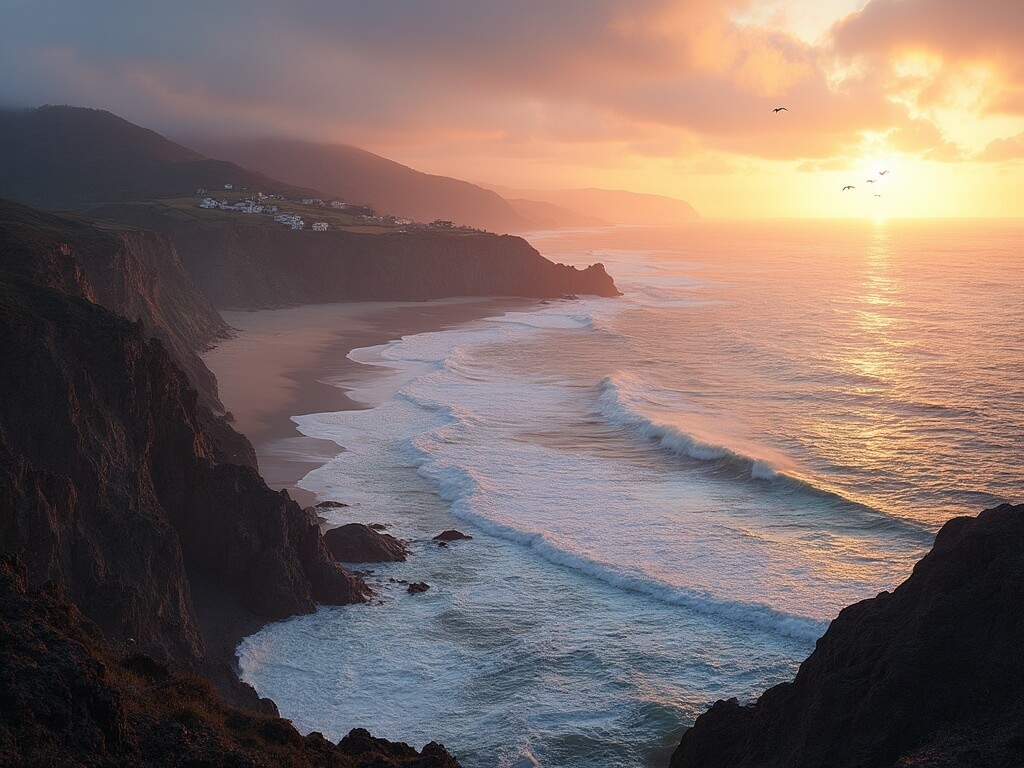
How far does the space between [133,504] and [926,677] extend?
1691 centimetres

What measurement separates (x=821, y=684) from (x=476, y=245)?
340 feet

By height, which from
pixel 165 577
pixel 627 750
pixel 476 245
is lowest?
pixel 627 750

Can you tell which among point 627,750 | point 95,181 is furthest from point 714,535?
point 95,181

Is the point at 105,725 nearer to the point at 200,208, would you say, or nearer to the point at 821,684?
the point at 821,684

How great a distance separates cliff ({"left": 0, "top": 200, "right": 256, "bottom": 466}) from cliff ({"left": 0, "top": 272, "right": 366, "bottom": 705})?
Answer: 4051mm

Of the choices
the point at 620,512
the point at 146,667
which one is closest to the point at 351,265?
the point at 620,512

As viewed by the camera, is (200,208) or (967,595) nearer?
(967,595)

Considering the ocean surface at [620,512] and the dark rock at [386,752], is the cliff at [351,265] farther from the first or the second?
the dark rock at [386,752]

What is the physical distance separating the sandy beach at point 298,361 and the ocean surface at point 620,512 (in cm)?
154

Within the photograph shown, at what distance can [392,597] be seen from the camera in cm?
2577

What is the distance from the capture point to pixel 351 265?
105125mm

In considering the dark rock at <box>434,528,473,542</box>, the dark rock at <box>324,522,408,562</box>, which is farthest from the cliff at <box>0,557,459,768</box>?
the dark rock at <box>434,528,473,542</box>

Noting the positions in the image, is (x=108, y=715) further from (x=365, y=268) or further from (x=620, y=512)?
(x=365, y=268)

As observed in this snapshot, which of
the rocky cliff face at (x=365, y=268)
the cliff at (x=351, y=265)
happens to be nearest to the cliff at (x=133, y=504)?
the cliff at (x=351, y=265)
